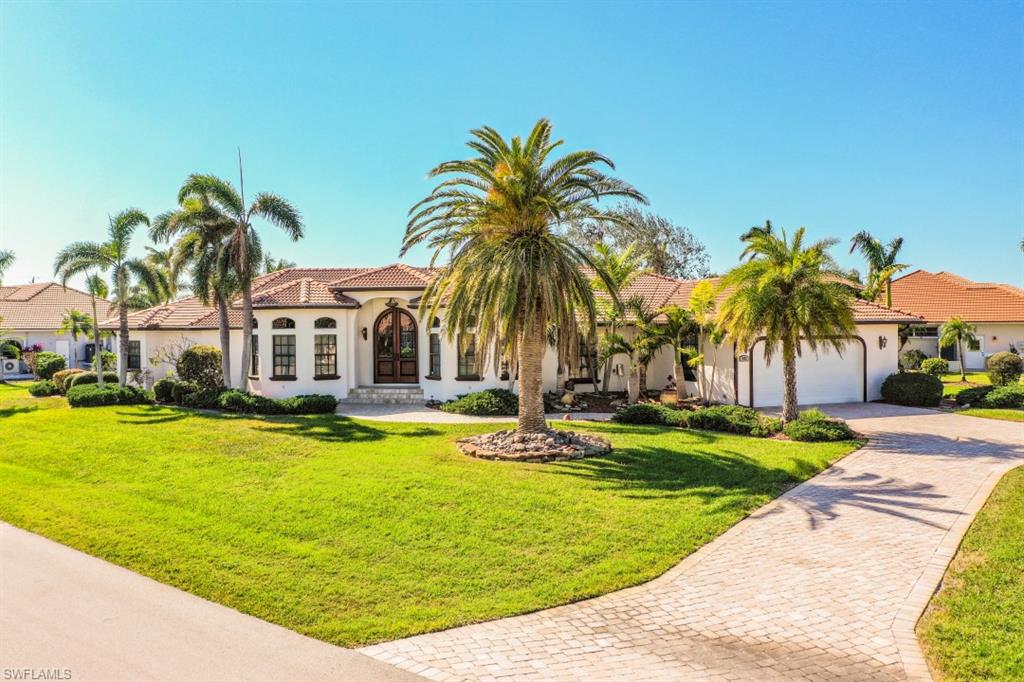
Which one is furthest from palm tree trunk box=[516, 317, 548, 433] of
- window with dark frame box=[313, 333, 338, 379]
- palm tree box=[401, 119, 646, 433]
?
window with dark frame box=[313, 333, 338, 379]

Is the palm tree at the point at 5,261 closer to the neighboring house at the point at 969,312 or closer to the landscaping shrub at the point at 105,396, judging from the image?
the landscaping shrub at the point at 105,396

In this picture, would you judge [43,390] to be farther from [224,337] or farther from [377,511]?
[377,511]

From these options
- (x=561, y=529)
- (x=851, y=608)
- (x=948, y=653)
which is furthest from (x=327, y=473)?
(x=948, y=653)

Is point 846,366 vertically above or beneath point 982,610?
above

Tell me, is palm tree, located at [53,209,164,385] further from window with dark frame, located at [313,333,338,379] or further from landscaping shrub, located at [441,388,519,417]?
landscaping shrub, located at [441,388,519,417]

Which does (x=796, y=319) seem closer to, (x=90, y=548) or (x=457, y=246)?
(x=457, y=246)

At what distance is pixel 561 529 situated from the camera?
925 cm

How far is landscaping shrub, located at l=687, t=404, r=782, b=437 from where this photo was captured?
1653 cm

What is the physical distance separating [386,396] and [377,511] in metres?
13.6

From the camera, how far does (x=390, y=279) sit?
79.3 feet

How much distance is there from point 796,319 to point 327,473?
11.9 m

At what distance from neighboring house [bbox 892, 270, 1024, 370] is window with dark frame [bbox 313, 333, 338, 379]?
30946 millimetres

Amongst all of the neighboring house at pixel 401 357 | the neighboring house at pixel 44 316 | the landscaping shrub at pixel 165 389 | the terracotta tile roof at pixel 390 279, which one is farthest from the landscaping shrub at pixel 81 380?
the neighboring house at pixel 44 316

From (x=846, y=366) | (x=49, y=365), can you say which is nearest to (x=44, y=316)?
(x=49, y=365)
